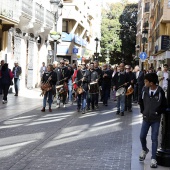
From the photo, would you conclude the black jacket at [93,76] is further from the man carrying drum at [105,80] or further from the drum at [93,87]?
the man carrying drum at [105,80]

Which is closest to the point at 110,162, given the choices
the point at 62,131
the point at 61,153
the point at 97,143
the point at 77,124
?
the point at 61,153

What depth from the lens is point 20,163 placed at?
8211 mm

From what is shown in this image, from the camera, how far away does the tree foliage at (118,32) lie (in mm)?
80938

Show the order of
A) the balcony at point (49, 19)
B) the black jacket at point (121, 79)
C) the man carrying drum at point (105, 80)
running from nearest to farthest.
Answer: the black jacket at point (121, 79)
the man carrying drum at point (105, 80)
the balcony at point (49, 19)

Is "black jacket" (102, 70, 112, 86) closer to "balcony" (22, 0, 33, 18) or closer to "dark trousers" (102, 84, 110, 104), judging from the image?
"dark trousers" (102, 84, 110, 104)

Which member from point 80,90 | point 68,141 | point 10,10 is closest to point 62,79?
point 80,90

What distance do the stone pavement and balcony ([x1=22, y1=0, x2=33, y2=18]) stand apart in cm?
1311

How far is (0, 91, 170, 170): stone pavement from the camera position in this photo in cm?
828

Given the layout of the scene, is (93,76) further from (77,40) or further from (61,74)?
(77,40)

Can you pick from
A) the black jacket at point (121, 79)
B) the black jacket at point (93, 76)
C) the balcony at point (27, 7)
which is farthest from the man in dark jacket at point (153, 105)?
the balcony at point (27, 7)

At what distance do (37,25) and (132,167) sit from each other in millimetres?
25829

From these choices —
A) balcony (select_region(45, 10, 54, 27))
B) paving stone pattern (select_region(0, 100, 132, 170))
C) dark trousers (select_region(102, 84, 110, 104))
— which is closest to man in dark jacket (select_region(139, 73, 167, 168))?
paving stone pattern (select_region(0, 100, 132, 170))

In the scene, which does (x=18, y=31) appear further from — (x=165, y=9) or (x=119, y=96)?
(x=165, y=9)

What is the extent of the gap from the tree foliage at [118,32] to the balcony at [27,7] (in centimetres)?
4976
